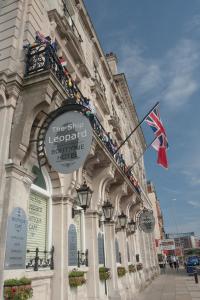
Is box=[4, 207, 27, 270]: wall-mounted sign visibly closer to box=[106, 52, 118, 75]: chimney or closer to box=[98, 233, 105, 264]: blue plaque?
box=[98, 233, 105, 264]: blue plaque

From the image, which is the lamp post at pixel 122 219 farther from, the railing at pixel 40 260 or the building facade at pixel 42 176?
the railing at pixel 40 260

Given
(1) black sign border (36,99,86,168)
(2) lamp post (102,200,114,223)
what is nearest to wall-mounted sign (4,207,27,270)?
(1) black sign border (36,99,86,168)

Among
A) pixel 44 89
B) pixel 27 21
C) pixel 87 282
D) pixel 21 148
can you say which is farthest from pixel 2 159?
pixel 87 282

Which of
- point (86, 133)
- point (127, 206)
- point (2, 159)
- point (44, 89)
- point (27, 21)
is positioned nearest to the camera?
point (86, 133)

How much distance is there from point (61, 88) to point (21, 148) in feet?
6.43

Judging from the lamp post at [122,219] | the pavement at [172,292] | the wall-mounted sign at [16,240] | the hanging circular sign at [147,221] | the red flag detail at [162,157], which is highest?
the red flag detail at [162,157]

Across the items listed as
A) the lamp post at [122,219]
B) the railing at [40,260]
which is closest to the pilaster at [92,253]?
the railing at [40,260]

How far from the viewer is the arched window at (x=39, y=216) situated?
7.46 m

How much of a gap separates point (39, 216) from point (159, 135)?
9.56 meters

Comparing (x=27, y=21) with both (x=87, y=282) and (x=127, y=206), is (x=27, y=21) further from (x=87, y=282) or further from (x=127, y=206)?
(x=127, y=206)

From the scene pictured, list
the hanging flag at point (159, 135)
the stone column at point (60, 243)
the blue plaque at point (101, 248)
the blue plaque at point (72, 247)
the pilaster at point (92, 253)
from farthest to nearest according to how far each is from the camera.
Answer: the hanging flag at point (159, 135), the blue plaque at point (101, 248), the pilaster at point (92, 253), the blue plaque at point (72, 247), the stone column at point (60, 243)

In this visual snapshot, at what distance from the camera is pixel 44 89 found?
7000mm

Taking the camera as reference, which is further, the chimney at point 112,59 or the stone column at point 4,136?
the chimney at point 112,59

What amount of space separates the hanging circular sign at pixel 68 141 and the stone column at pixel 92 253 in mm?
5558
